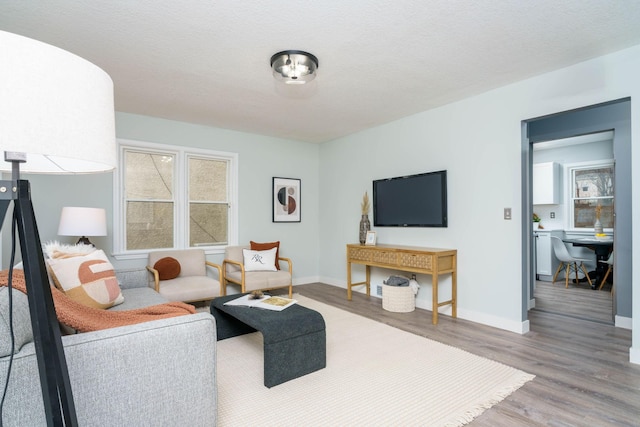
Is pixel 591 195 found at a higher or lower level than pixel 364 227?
higher

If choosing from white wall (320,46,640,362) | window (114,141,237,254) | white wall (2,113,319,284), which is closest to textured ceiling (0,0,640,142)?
white wall (320,46,640,362)

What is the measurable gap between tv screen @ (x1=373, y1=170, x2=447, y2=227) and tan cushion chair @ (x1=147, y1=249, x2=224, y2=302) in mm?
2248

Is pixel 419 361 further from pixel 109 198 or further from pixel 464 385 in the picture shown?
pixel 109 198

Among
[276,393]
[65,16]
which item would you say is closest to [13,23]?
[65,16]

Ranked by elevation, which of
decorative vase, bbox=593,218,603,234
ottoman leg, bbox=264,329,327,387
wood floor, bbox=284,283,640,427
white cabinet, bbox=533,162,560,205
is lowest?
wood floor, bbox=284,283,640,427

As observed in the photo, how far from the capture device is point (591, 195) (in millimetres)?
5809

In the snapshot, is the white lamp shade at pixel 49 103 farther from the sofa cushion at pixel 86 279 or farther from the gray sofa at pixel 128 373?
the sofa cushion at pixel 86 279

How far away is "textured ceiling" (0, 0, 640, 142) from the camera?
6.70ft

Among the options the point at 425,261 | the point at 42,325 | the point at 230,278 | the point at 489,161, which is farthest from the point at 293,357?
the point at 489,161

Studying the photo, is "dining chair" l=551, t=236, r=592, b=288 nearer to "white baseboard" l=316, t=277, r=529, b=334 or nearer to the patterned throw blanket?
"white baseboard" l=316, t=277, r=529, b=334

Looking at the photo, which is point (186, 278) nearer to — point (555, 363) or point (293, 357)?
point (293, 357)

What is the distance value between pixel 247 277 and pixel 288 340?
194cm

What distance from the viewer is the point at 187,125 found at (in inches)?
175

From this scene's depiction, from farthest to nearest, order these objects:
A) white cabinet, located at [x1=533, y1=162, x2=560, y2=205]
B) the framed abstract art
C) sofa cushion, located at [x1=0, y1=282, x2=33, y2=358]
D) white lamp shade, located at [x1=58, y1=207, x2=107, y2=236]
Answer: white cabinet, located at [x1=533, y1=162, x2=560, y2=205], the framed abstract art, white lamp shade, located at [x1=58, y1=207, x2=107, y2=236], sofa cushion, located at [x1=0, y1=282, x2=33, y2=358]
